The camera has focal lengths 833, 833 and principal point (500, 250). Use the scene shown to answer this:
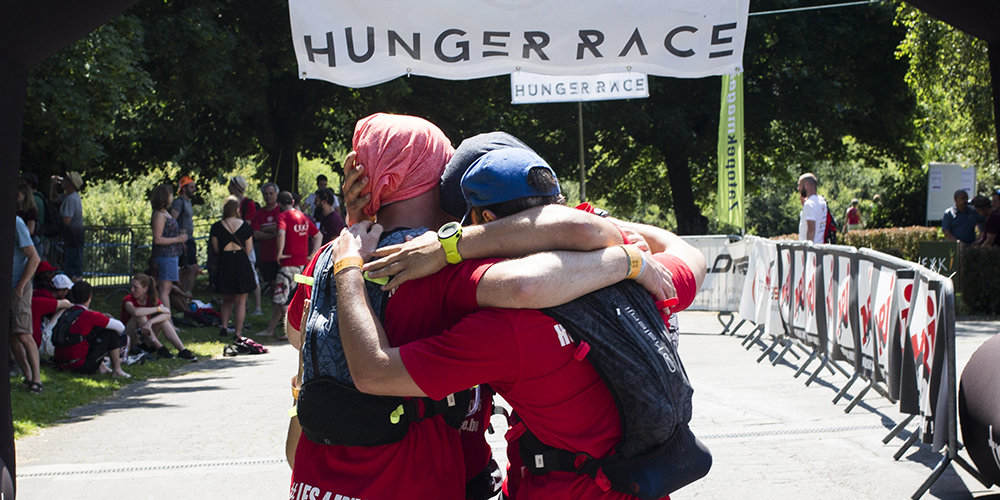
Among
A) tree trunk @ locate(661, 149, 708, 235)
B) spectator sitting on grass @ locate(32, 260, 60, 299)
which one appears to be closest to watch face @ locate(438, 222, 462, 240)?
spectator sitting on grass @ locate(32, 260, 60, 299)

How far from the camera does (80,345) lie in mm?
8094

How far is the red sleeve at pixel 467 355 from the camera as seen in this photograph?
5.87 feet

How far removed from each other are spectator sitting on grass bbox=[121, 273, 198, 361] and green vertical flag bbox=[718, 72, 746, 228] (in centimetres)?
724

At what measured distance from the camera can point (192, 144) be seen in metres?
22.3

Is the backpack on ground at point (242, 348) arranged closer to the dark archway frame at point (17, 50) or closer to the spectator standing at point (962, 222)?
the dark archway frame at point (17, 50)

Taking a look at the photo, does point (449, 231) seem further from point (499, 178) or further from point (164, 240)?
point (164, 240)

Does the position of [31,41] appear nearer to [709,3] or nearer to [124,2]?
[124,2]

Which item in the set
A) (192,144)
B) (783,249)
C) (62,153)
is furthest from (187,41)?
(783,249)

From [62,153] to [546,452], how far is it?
11.5m

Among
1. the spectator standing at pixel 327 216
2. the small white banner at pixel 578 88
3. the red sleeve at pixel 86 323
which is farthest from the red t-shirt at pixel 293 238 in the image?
the small white banner at pixel 578 88

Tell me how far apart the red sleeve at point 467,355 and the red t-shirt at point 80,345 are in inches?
283

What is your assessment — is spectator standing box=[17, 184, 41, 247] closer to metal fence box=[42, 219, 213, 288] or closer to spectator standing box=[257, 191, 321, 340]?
spectator standing box=[257, 191, 321, 340]

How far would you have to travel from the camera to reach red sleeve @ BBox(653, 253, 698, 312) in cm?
219

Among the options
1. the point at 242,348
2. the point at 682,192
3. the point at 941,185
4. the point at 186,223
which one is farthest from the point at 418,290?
the point at 941,185
